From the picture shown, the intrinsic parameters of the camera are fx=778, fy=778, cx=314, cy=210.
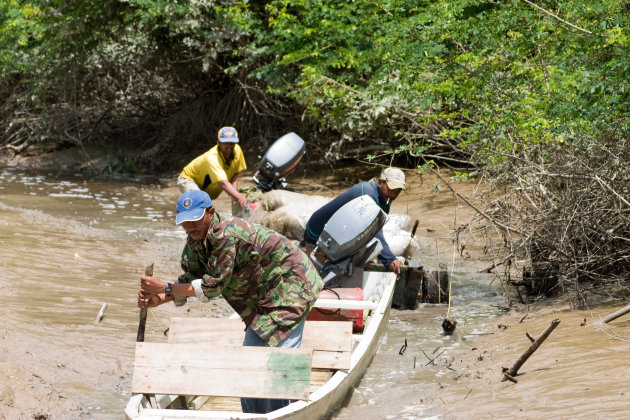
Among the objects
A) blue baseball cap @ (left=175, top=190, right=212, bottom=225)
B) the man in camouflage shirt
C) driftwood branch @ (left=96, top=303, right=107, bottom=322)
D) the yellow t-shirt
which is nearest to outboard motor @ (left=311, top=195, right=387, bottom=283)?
driftwood branch @ (left=96, top=303, right=107, bottom=322)

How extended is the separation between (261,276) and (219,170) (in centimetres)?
556

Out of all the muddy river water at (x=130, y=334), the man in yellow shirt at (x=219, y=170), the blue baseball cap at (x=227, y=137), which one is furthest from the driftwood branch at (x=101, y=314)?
the blue baseball cap at (x=227, y=137)

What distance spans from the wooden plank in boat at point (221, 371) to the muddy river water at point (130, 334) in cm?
108

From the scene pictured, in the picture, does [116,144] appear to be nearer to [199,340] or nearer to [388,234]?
[388,234]

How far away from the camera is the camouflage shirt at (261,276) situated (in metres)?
4.79

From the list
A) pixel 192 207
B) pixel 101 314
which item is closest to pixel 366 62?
pixel 101 314

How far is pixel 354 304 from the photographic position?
22.4ft

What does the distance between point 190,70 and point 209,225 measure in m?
16.3

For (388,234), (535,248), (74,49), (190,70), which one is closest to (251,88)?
(190,70)

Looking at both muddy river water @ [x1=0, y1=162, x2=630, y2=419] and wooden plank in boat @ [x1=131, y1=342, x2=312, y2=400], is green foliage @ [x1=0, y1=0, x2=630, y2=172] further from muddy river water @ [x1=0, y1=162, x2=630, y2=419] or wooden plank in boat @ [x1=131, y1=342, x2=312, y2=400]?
wooden plank in boat @ [x1=131, y1=342, x2=312, y2=400]

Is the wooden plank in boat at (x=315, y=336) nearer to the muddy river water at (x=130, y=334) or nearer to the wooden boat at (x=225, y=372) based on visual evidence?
the wooden boat at (x=225, y=372)

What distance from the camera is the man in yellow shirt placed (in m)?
10.3

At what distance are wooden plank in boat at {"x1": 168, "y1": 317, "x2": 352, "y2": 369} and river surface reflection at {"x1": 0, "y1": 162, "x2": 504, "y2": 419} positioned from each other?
1.90 feet

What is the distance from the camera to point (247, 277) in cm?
492
